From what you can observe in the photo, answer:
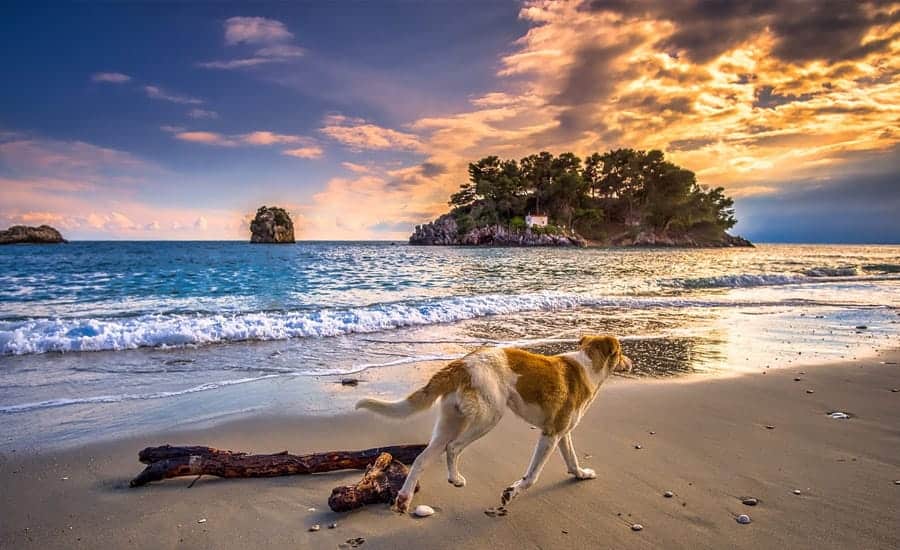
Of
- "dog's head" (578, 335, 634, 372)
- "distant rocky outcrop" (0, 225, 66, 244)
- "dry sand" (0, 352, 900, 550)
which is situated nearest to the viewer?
"dry sand" (0, 352, 900, 550)

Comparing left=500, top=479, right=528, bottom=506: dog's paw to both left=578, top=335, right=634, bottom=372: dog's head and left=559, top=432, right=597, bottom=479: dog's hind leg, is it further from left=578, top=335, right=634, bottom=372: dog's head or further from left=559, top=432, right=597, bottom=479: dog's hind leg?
left=578, top=335, right=634, bottom=372: dog's head

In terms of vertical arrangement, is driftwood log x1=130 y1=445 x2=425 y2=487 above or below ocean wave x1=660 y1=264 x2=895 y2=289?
below

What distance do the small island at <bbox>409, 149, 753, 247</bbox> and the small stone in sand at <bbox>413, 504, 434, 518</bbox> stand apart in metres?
119

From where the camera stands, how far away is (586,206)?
14100 cm

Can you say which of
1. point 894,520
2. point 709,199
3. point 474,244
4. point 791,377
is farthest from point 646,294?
point 709,199

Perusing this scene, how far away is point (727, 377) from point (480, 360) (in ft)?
19.6

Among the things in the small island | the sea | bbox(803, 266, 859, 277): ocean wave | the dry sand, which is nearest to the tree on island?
the small island

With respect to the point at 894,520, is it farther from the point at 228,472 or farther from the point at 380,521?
the point at 228,472

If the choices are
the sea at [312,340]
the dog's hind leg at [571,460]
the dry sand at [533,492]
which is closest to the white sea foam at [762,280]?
the sea at [312,340]

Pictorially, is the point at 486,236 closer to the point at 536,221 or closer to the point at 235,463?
the point at 536,221

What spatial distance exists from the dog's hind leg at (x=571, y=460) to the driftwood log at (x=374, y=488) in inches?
52.7

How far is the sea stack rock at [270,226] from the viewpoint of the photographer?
520 ft

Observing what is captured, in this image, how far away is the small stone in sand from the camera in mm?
3527

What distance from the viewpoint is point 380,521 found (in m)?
3.45
